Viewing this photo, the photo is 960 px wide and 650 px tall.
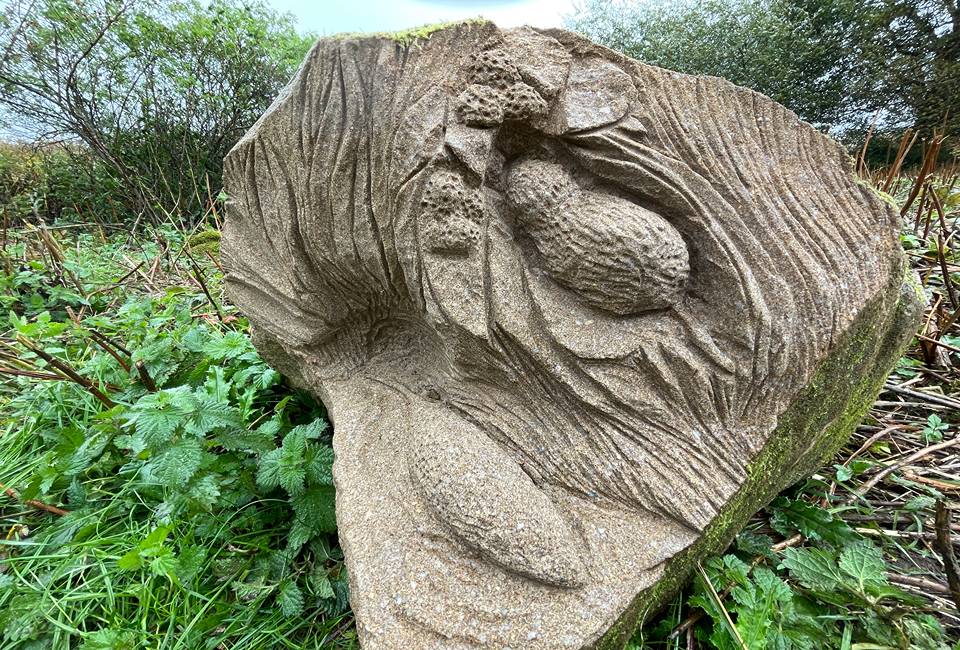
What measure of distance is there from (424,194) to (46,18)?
20.9ft

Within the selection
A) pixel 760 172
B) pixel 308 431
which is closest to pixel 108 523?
pixel 308 431

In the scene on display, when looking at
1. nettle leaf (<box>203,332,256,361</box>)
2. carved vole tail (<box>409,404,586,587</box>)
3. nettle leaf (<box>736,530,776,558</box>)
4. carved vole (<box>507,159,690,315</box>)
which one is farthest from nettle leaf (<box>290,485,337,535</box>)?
Answer: nettle leaf (<box>736,530,776,558</box>)

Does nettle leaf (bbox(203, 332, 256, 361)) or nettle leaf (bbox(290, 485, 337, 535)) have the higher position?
nettle leaf (bbox(203, 332, 256, 361))

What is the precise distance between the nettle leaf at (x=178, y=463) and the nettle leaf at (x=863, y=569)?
1.68 metres

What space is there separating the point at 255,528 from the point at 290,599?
13.0 inches

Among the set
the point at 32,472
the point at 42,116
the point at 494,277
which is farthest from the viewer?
the point at 42,116

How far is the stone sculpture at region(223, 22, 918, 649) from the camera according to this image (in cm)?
120

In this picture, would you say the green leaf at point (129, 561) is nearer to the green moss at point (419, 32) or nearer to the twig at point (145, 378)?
the twig at point (145, 378)

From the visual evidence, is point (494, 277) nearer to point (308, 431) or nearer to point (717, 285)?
point (717, 285)

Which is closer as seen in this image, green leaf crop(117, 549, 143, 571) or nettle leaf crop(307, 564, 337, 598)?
green leaf crop(117, 549, 143, 571)

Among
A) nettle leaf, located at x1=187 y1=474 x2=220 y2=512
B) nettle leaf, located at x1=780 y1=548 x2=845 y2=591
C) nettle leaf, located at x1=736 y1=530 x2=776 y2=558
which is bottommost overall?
nettle leaf, located at x1=736 y1=530 x2=776 y2=558

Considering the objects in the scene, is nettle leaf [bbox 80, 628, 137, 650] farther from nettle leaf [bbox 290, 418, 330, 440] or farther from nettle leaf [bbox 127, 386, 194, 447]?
nettle leaf [bbox 290, 418, 330, 440]

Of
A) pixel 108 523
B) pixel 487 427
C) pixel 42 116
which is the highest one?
pixel 42 116

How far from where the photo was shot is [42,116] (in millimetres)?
5410
